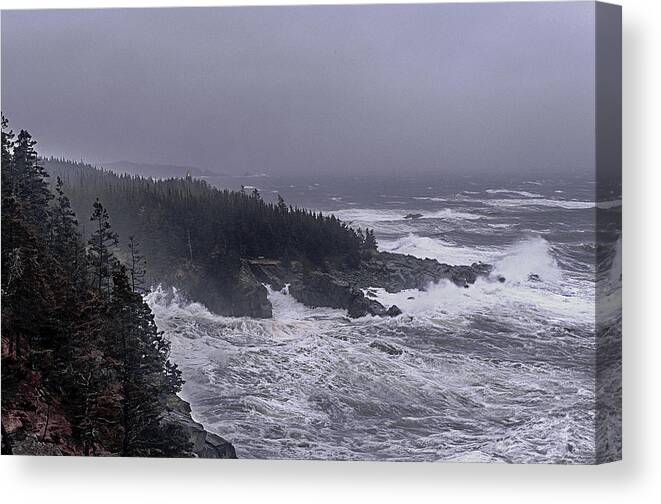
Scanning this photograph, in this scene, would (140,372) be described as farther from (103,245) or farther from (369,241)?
(369,241)

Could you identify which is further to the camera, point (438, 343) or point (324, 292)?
point (324, 292)

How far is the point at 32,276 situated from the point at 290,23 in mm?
2248

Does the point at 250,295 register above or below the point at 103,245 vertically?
below

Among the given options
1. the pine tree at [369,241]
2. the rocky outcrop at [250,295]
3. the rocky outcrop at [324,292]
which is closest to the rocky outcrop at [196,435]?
the rocky outcrop at [250,295]

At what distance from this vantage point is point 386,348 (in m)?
7.71

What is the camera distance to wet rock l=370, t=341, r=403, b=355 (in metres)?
7.70

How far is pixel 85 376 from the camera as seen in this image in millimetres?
7961

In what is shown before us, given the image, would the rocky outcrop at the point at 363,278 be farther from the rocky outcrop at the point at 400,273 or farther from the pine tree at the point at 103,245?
the pine tree at the point at 103,245

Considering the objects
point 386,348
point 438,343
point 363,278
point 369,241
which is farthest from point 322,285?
point 438,343

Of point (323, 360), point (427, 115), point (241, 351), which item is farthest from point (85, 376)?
point (427, 115)

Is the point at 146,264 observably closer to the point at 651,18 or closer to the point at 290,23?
the point at 290,23

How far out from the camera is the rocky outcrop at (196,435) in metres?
7.86

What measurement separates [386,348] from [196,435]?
1.30m

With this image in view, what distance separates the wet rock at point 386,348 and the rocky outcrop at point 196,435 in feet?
3.56
